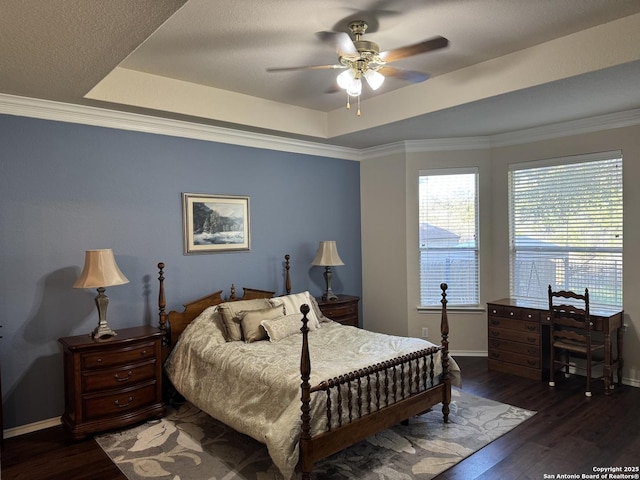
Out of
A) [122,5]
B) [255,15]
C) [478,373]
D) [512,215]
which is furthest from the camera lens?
[512,215]

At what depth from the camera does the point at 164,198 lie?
413cm

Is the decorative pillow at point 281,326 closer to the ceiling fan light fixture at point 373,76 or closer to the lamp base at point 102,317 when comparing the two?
the lamp base at point 102,317

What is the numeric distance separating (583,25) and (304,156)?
10.2 ft

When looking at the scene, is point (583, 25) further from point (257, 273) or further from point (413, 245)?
point (257, 273)

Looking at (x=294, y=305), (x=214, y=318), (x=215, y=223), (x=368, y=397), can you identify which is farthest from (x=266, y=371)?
(x=215, y=223)

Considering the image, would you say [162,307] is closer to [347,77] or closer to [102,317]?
[102,317]

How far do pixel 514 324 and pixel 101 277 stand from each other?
405 centimetres

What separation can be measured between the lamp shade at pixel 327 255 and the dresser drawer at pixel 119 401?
7.26 feet

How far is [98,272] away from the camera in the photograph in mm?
3400

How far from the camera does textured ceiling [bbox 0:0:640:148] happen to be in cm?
239

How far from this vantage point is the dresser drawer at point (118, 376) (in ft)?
10.9

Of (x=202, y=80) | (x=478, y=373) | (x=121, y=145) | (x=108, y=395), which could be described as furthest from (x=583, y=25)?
(x=108, y=395)

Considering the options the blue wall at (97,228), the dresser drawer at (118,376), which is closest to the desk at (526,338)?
the blue wall at (97,228)

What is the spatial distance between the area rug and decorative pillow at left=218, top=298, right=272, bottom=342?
73 cm
